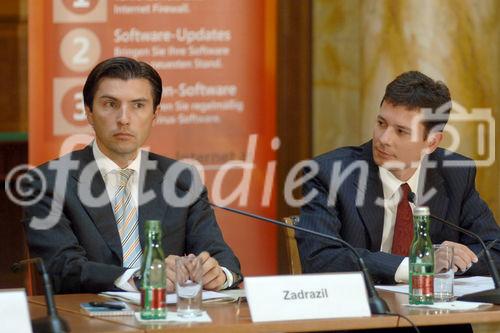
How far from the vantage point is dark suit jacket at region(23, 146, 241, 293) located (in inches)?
168

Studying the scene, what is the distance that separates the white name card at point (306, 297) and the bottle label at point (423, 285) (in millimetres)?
285

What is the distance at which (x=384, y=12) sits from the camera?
652cm

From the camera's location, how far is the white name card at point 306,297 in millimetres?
3570

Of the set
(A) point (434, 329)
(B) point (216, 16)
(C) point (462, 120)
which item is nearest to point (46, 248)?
(A) point (434, 329)

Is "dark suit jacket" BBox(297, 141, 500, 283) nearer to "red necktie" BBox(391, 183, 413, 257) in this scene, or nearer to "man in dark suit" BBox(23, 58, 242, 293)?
"red necktie" BBox(391, 183, 413, 257)

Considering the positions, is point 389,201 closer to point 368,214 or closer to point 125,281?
point 368,214

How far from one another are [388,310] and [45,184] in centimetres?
142

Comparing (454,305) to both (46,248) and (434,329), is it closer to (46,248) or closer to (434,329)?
(434,329)

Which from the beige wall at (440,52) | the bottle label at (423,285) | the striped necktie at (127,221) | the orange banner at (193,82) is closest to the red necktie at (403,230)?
the bottle label at (423,285)

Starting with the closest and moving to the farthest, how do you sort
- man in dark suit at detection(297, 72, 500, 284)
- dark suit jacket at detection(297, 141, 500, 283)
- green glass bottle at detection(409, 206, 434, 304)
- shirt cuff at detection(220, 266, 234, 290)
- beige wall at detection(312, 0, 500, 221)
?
green glass bottle at detection(409, 206, 434, 304)
shirt cuff at detection(220, 266, 234, 290)
dark suit jacket at detection(297, 141, 500, 283)
man in dark suit at detection(297, 72, 500, 284)
beige wall at detection(312, 0, 500, 221)

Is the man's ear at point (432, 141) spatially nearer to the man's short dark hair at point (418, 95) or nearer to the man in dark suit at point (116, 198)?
the man's short dark hair at point (418, 95)

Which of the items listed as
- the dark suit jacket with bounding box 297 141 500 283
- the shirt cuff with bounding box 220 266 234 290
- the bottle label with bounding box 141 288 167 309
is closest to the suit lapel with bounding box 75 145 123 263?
the shirt cuff with bounding box 220 266 234 290

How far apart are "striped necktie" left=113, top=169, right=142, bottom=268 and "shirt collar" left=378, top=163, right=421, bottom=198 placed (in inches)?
37.9

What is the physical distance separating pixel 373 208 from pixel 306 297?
1.12 m
